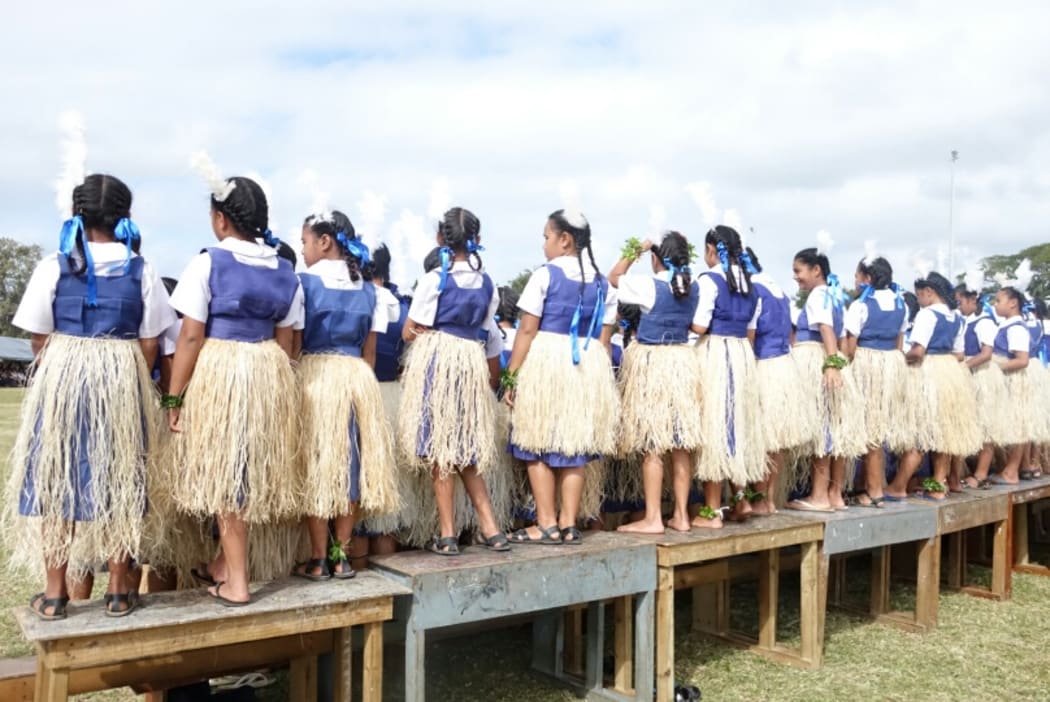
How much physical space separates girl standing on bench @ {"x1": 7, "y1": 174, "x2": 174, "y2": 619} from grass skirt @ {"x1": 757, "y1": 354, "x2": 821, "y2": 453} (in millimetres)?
3252

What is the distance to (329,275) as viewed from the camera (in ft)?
11.6

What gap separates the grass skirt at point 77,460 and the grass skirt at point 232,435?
166mm

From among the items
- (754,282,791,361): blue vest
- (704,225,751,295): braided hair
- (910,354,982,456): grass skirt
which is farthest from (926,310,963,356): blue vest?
(704,225,751,295): braided hair

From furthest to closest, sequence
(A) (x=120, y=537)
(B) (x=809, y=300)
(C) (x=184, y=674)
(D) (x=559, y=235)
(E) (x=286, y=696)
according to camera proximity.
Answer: (B) (x=809, y=300)
(E) (x=286, y=696)
(D) (x=559, y=235)
(C) (x=184, y=674)
(A) (x=120, y=537)

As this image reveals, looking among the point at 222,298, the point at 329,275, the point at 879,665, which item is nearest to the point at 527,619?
the point at 879,665

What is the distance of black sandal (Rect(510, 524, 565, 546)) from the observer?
13.4 ft

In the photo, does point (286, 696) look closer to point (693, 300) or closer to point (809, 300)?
point (693, 300)

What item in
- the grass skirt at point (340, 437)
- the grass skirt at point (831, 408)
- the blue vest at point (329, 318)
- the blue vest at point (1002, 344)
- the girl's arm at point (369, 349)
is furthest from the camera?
the blue vest at point (1002, 344)

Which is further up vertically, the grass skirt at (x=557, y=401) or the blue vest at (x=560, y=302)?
the blue vest at (x=560, y=302)

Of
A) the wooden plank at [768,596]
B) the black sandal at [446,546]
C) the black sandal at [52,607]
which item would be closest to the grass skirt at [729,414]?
the wooden plank at [768,596]

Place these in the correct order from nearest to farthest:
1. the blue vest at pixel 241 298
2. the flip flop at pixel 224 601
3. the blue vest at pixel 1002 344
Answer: the flip flop at pixel 224 601 < the blue vest at pixel 241 298 < the blue vest at pixel 1002 344

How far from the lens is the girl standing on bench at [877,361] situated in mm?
5672

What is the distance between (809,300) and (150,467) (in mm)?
3804

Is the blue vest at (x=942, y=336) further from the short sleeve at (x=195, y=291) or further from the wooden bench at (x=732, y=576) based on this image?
the short sleeve at (x=195, y=291)
